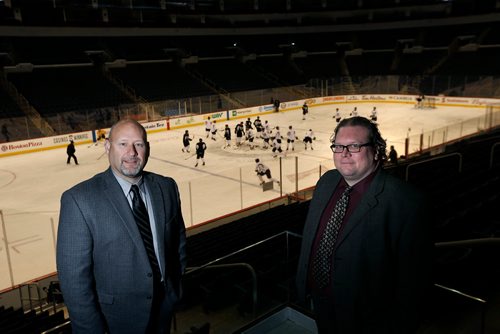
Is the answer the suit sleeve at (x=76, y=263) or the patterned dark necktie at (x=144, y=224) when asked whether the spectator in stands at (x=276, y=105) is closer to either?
the patterned dark necktie at (x=144, y=224)

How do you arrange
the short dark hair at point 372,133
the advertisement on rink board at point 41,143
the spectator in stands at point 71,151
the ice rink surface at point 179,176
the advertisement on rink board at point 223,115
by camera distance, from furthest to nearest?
the advertisement on rink board at point 223,115 → the advertisement on rink board at point 41,143 → the spectator in stands at point 71,151 → the ice rink surface at point 179,176 → the short dark hair at point 372,133

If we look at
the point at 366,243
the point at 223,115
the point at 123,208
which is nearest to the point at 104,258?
the point at 123,208

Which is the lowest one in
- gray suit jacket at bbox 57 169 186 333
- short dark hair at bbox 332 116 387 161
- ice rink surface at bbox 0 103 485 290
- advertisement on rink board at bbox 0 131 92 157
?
ice rink surface at bbox 0 103 485 290

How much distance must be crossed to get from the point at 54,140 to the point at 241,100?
16017 mm

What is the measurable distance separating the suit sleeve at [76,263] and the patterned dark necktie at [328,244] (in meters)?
1.37

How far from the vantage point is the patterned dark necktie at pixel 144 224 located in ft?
9.44

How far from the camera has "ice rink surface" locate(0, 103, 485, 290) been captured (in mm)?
10953

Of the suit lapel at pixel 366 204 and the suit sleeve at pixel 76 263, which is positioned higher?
the suit lapel at pixel 366 204

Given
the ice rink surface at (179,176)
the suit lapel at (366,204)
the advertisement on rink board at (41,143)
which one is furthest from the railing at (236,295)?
the advertisement on rink board at (41,143)

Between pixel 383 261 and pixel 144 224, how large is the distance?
4.78ft

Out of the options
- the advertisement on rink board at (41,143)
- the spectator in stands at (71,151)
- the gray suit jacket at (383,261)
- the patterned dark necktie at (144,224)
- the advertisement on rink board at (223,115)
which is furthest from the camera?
the advertisement on rink board at (223,115)

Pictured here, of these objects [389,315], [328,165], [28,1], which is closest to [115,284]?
[389,315]

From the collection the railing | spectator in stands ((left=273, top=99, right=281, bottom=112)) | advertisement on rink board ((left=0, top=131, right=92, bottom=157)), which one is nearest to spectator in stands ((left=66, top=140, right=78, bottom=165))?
advertisement on rink board ((left=0, top=131, right=92, bottom=157))

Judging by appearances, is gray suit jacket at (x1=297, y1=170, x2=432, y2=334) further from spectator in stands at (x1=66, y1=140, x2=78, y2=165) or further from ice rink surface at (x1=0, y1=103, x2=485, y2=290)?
spectator in stands at (x1=66, y1=140, x2=78, y2=165)
